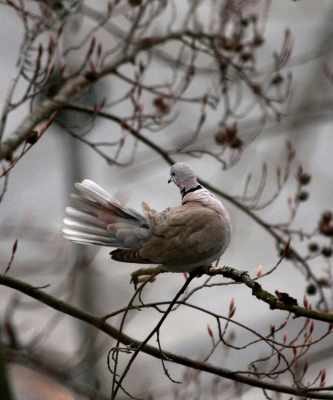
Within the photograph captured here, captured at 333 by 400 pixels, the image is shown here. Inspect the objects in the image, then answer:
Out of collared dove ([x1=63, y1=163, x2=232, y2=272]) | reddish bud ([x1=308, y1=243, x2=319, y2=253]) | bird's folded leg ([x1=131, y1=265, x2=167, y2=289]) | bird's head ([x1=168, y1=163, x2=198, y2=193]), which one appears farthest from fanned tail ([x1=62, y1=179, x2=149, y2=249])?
reddish bud ([x1=308, y1=243, x2=319, y2=253])

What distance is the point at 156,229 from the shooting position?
2990mm

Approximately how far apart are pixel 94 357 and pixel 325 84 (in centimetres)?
237

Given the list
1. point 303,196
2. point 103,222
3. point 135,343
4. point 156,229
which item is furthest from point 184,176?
point 303,196

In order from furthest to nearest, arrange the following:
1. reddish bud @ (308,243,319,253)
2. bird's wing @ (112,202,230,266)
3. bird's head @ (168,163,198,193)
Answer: reddish bud @ (308,243,319,253), bird's head @ (168,163,198,193), bird's wing @ (112,202,230,266)

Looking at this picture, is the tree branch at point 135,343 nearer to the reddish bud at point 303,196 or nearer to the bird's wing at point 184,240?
the bird's wing at point 184,240

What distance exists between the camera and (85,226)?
119 inches

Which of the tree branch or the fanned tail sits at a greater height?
the fanned tail

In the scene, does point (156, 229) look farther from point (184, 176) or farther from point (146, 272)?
point (184, 176)

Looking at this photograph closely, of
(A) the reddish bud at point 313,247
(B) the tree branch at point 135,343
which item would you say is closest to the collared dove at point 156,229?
(B) the tree branch at point 135,343

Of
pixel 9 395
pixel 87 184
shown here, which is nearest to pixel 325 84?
pixel 87 184

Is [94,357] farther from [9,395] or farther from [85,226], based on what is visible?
[9,395]

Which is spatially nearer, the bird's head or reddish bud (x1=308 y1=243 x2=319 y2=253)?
the bird's head

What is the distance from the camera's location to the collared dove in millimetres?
2896

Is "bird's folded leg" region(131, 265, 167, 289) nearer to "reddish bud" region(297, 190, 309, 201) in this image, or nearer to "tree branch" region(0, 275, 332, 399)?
"tree branch" region(0, 275, 332, 399)
